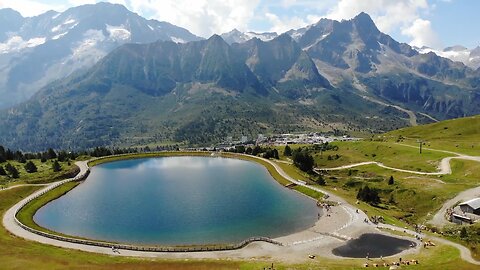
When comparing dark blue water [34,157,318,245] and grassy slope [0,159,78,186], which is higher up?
grassy slope [0,159,78,186]

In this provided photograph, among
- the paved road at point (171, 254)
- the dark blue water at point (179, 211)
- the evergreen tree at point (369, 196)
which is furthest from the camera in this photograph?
the evergreen tree at point (369, 196)

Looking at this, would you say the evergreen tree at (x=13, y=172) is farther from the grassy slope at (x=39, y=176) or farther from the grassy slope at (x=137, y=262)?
the grassy slope at (x=137, y=262)

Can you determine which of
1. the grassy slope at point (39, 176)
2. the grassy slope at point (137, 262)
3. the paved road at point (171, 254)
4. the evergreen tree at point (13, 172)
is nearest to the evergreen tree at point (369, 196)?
the paved road at point (171, 254)

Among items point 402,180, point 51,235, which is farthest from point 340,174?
point 51,235

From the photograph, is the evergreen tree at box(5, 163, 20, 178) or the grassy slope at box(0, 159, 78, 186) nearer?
the grassy slope at box(0, 159, 78, 186)

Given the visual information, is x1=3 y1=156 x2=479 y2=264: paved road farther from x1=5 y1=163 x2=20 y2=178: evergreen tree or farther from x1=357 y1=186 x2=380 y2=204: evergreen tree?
x1=5 y1=163 x2=20 y2=178: evergreen tree

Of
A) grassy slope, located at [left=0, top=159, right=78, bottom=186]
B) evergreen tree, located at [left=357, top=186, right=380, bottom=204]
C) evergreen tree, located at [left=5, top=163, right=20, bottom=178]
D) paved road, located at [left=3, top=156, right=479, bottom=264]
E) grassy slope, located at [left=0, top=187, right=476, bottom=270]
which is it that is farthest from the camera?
evergreen tree, located at [left=5, top=163, right=20, bottom=178]

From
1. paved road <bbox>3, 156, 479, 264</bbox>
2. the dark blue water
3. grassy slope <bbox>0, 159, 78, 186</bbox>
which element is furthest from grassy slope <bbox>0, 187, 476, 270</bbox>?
grassy slope <bbox>0, 159, 78, 186</bbox>

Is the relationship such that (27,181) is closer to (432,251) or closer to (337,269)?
(337,269)

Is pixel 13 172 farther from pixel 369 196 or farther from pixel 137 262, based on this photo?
pixel 369 196
